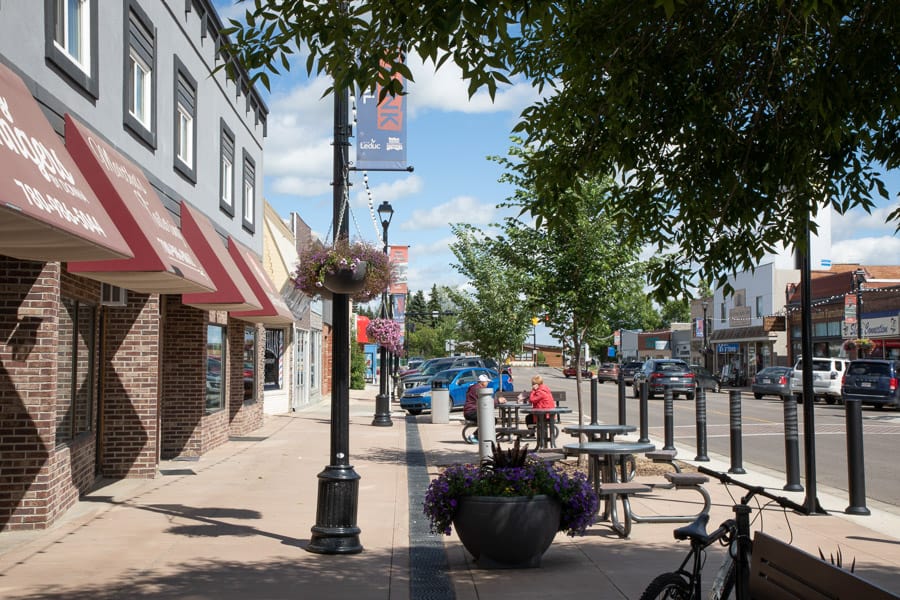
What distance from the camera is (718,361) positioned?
74.2m

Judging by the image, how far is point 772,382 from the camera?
42.2 meters

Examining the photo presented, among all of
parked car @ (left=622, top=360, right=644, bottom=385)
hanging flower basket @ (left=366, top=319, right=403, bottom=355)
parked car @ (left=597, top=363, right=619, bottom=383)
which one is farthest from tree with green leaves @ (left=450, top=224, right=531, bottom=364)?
parked car @ (left=597, top=363, right=619, bottom=383)

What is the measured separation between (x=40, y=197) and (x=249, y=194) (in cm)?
1513

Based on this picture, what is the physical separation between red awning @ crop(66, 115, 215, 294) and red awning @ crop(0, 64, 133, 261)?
0.88 metres

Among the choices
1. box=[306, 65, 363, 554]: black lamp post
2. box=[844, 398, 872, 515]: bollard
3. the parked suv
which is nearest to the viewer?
box=[306, 65, 363, 554]: black lamp post

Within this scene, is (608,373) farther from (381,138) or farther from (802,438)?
(381,138)

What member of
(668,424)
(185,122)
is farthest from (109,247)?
(668,424)

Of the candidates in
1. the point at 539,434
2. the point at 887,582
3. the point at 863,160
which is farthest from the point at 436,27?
the point at 539,434

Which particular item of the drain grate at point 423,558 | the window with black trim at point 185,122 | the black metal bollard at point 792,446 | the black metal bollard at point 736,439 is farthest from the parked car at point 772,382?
the window with black trim at point 185,122

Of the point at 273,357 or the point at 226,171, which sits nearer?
the point at 226,171

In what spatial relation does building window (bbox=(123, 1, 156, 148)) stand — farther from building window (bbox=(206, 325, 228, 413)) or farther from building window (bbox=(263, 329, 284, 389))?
building window (bbox=(263, 329, 284, 389))

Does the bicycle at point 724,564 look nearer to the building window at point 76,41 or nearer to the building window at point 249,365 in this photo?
the building window at point 76,41

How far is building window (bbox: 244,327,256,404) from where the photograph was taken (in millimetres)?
21328

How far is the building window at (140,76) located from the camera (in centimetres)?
1173
